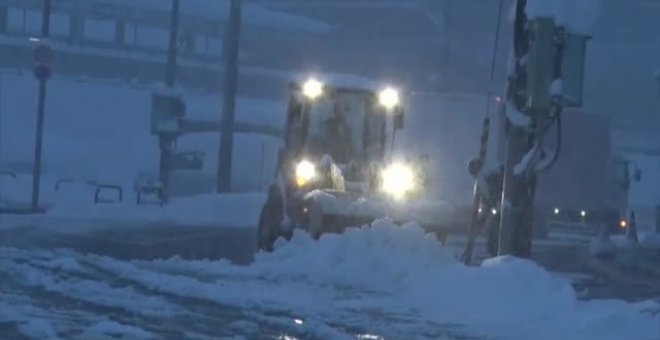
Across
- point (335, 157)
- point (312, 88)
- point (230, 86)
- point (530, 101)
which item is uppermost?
point (230, 86)

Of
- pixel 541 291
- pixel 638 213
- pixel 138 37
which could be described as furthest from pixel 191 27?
pixel 541 291

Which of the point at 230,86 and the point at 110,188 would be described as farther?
the point at 110,188

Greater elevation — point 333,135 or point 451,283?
point 333,135

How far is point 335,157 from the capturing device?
934 inches

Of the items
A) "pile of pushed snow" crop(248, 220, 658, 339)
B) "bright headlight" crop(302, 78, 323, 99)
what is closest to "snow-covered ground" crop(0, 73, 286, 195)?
"bright headlight" crop(302, 78, 323, 99)

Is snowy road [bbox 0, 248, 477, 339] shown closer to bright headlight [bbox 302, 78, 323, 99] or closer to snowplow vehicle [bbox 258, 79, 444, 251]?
snowplow vehicle [bbox 258, 79, 444, 251]

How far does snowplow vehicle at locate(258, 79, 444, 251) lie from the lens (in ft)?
75.5

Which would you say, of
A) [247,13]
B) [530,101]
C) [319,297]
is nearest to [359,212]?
[530,101]

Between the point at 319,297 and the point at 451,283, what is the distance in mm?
1746

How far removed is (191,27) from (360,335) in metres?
52.3

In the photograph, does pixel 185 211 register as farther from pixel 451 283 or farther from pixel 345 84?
pixel 451 283

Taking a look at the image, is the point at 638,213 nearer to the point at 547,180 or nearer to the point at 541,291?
the point at 547,180

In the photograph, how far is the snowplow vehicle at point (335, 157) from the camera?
23000mm

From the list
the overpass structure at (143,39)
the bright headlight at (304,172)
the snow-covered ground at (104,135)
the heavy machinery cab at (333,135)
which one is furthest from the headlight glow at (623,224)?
A: the overpass structure at (143,39)
